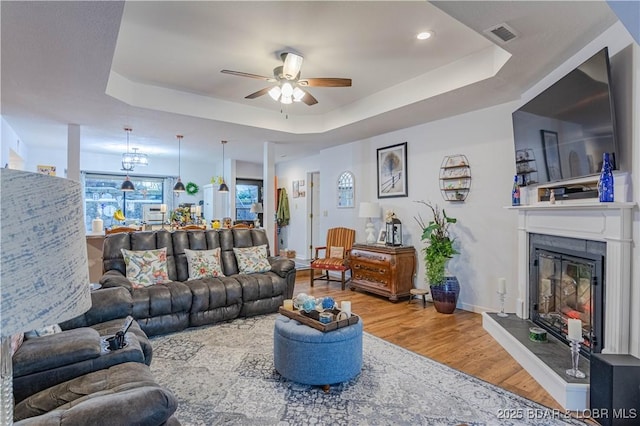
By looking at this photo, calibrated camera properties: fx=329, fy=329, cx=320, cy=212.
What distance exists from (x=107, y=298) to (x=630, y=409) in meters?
3.43

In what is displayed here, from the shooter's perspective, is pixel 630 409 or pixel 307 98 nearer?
pixel 630 409

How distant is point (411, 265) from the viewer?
191 inches

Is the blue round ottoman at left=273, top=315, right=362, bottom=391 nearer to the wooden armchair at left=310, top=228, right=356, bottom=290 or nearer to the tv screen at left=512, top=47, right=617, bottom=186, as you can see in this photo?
the tv screen at left=512, top=47, right=617, bottom=186

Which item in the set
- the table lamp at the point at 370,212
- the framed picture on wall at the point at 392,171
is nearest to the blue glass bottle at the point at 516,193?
the framed picture on wall at the point at 392,171

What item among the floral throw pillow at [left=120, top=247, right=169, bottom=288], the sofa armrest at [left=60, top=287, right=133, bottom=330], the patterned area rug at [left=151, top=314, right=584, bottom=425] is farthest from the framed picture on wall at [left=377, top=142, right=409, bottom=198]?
the sofa armrest at [left=60, top=287, right=133, bottom=330]

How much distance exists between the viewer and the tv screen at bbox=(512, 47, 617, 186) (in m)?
2.28

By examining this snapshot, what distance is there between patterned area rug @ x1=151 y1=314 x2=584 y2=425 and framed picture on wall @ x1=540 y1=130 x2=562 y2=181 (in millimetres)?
1859

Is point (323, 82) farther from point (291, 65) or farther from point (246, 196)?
point (246, 196)

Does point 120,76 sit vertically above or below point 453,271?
above

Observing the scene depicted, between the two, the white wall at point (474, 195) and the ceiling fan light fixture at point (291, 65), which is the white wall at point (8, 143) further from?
the white wall at point (474, 195)

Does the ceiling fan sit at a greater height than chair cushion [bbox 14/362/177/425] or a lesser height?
greater

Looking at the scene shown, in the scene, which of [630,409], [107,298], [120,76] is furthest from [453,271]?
[120,76]

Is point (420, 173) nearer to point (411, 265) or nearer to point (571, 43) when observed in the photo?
point (411, 265)

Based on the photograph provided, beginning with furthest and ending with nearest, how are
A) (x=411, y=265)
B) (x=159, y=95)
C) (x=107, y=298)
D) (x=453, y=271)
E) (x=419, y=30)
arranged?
(x=411, y=265) < (x=453, y=271) < (x=159, y=95) < (x=419, y=30) < (x=107, y=298)
